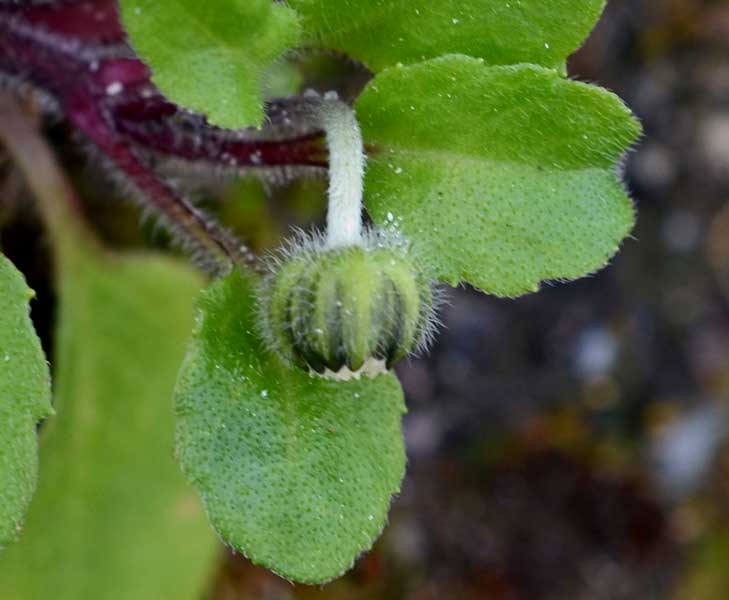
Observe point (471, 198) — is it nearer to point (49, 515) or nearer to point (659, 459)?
point (49, 515)

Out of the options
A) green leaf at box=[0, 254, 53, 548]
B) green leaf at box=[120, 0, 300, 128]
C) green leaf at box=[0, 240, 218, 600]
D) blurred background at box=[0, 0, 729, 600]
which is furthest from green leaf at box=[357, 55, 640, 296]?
blurred background at box=[0, 0, 729, 600]

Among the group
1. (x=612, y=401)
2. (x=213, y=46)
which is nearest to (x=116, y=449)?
(x=213, y=46)

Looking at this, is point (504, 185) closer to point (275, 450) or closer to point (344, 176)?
point (344, 176)

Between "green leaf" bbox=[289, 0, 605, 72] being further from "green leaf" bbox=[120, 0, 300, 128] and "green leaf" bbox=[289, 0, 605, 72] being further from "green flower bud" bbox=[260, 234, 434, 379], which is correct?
"green flower bud" bbox=[260, 234, 434, 379]

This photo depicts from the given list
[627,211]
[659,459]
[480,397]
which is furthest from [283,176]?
[659,459]

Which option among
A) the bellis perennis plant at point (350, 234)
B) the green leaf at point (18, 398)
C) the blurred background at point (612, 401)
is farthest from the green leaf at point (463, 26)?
the blurred background at point (612, 401)
